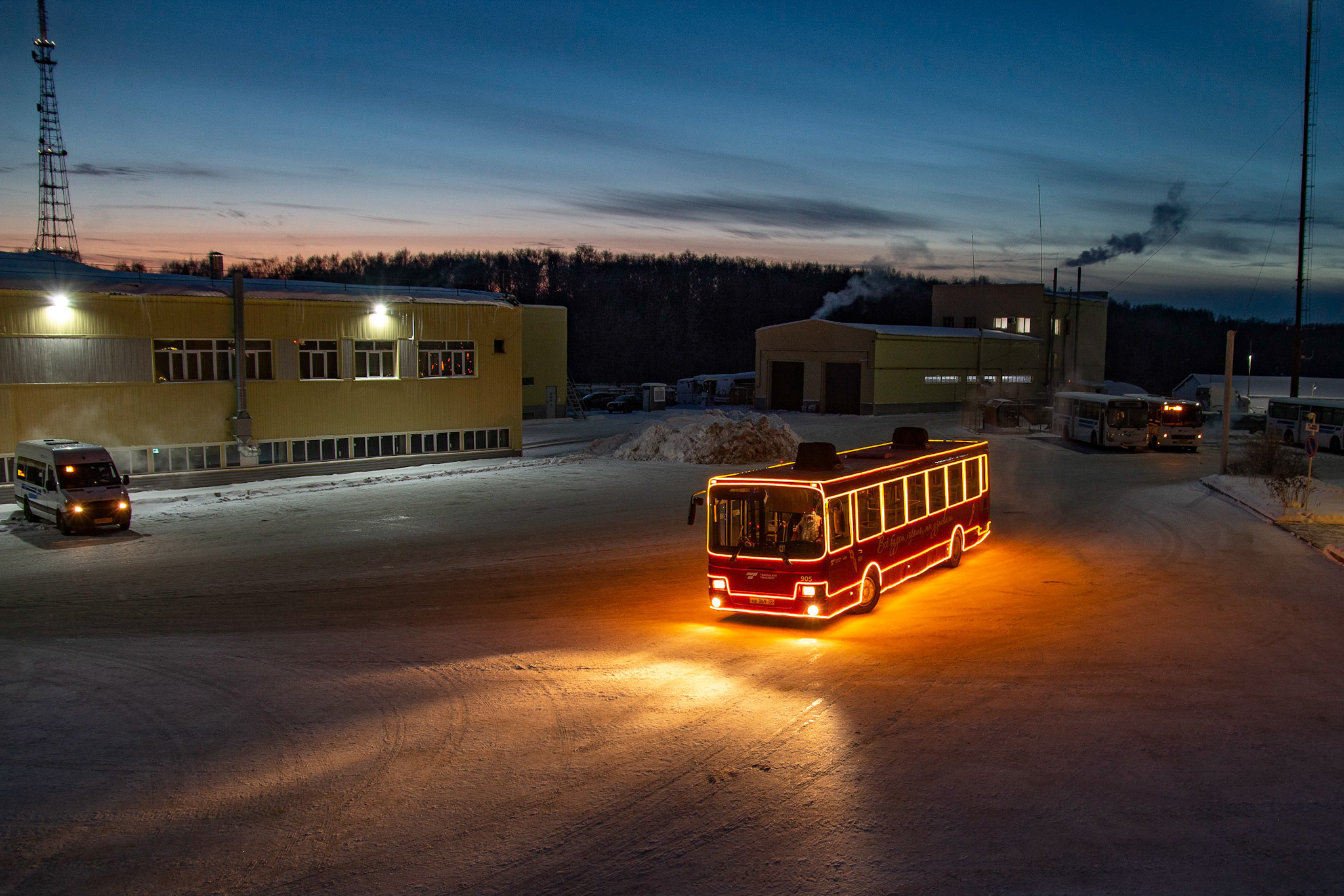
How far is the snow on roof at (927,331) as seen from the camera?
6145cm

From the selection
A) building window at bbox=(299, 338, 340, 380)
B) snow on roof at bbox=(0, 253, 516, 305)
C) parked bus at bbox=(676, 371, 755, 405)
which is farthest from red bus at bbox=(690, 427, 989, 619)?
parked bus at bbox=(676, 371, 755, 405)

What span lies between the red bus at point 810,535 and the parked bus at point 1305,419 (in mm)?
32392

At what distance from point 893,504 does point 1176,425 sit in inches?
1255

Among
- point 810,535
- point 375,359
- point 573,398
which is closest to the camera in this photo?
point 810,535

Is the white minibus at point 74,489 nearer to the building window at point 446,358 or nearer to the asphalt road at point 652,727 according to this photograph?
the asphalt road at point 652,727

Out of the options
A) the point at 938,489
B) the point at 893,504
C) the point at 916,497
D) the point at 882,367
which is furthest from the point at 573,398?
the point at 893,504

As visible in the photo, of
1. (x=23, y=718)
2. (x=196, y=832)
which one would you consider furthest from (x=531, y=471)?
(x=196, y=832)

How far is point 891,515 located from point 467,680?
25.6 ft

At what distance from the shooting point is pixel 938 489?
17797 mm

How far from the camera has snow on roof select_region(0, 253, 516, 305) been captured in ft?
89.7

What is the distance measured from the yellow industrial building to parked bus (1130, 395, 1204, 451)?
28.4 metres

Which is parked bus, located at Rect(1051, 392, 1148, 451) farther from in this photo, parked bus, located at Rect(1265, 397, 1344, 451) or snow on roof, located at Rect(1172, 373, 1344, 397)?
snow on roof, located at Rect(1172, 373, 1344, 397)

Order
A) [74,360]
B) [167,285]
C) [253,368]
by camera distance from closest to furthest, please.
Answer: [74,360] → [167,285] → [253,368]

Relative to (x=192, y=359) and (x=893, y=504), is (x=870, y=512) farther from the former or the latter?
(x=192, y=359)
